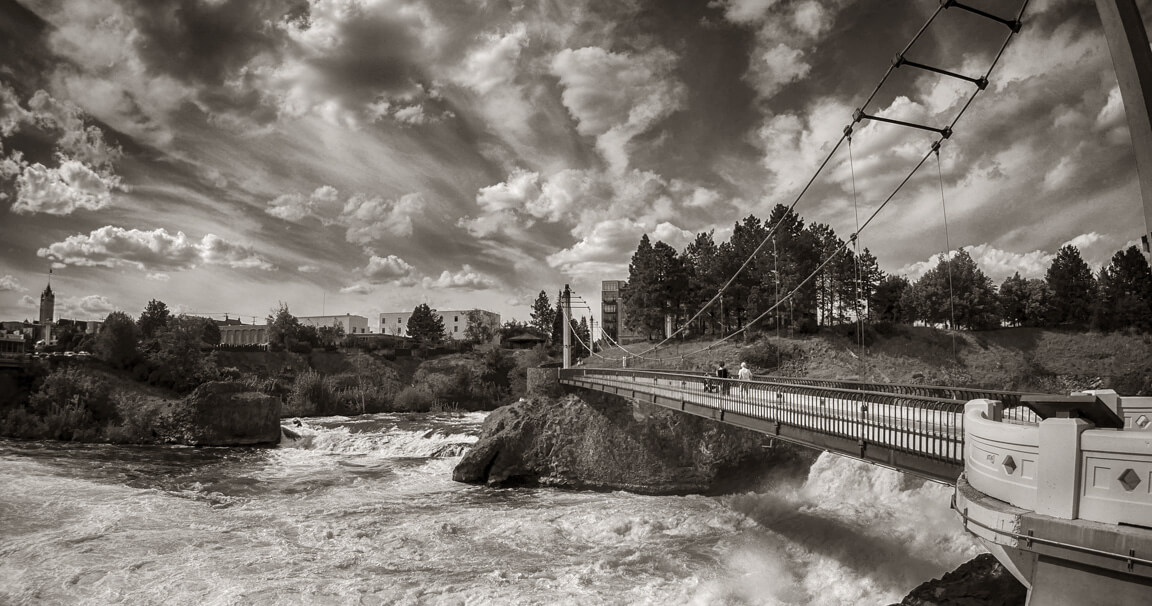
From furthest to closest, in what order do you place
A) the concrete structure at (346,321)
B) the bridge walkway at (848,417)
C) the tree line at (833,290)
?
1. the concrete structure at (346,321)
2. the tree line at (833,290)
3. the bridge walkway at (848,417)

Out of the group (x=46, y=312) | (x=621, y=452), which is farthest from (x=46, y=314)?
(x=621, y=452)

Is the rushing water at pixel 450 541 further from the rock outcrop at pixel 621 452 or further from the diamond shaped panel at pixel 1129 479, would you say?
the diamond shaped panel at pixel 1129 479

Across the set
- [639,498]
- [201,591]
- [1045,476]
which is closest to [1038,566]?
[1045,476]

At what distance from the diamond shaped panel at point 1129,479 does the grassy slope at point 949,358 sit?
126 feet

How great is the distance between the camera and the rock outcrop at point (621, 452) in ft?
74.5

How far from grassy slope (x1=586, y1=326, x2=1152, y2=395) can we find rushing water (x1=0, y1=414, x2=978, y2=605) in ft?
81.8

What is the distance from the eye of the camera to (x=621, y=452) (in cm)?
2395

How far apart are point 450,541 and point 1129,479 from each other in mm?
14765

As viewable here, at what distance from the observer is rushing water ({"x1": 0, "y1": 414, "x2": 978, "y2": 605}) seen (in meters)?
13.0

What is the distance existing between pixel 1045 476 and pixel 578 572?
422 inches

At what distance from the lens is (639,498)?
69.5 feet

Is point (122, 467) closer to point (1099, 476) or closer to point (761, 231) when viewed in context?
point (1099, 476)

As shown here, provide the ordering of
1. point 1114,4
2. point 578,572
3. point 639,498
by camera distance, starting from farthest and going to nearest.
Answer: point 639,498
point 578,572
point 1114,4

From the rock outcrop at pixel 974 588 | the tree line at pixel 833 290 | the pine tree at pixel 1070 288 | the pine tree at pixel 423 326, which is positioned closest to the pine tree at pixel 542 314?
the pine tree at pixel 423 326
